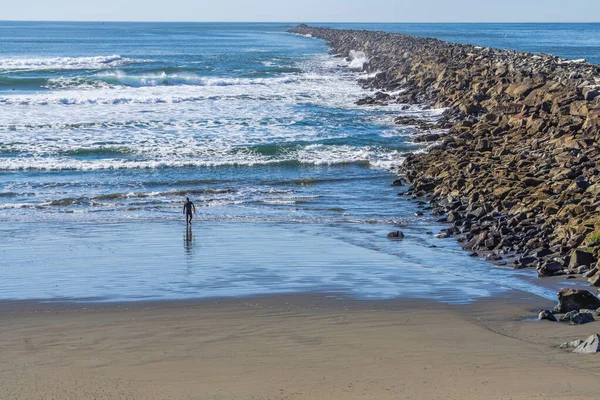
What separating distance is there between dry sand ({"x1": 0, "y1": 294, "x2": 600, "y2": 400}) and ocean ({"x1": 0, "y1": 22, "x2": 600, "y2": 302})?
82 centimetres

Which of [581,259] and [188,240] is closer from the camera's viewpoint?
[581,259]

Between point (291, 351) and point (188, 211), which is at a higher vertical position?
point (291, 351)

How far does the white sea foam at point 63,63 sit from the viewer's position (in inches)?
2576

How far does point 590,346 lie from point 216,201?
12808 mm

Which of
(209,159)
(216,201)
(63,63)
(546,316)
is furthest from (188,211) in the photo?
(63,63)

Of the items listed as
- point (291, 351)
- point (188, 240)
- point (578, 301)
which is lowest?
point (188, 240)

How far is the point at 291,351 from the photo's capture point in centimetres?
1038

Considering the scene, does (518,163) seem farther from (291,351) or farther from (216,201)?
(291,351)

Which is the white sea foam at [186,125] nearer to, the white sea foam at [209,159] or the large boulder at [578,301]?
the white sea foam at [209,159]

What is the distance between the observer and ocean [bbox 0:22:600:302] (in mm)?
13773

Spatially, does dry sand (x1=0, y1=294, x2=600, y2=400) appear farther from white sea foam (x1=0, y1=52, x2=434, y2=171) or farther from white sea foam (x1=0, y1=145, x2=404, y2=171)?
white sea foam (x1=0, y1=52, x2=434, y2=171)

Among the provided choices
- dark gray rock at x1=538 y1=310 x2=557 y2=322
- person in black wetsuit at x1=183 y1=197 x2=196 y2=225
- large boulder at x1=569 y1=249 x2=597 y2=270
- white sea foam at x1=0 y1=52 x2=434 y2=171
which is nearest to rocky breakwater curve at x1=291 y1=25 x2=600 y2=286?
large boulder at x1=569 y1=249 x2=597 y2=270

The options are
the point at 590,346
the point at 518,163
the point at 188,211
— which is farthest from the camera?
the point at 518,163

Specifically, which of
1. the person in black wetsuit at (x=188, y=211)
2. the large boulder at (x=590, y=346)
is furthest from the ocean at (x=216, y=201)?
the large boulder at (x=590, y=346)
